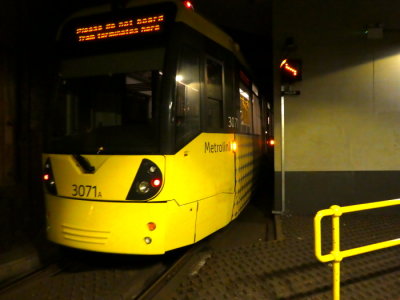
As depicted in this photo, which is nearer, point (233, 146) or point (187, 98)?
point (187, 98)

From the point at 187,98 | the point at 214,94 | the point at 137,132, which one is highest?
the point at 214,94

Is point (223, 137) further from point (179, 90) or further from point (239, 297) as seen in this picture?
point (239, 297)

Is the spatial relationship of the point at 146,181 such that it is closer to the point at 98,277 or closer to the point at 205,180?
the point at 205,180

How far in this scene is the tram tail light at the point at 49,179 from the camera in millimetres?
4391

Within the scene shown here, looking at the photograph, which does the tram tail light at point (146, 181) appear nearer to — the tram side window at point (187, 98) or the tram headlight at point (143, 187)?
the tram headlight at point (143, 187)

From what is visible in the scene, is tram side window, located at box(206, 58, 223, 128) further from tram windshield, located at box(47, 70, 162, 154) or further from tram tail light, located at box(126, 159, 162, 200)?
tram tail light, located at box(126, 159, 162, 200)

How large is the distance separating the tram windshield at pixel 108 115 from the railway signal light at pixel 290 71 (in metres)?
3.36

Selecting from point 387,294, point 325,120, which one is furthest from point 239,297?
point 325,120

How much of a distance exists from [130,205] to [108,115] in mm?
1245

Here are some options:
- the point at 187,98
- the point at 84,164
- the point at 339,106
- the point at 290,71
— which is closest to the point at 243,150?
the point at 290,71

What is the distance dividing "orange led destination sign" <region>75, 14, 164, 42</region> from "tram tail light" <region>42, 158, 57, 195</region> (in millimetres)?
1647

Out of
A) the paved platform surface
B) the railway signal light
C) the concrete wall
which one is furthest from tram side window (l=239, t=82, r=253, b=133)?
the paved platform surface

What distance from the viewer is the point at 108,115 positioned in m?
4.50

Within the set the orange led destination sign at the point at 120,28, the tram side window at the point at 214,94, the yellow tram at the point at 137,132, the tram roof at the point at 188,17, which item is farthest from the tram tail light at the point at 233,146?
the orange led destination sign at the point at 120,28
